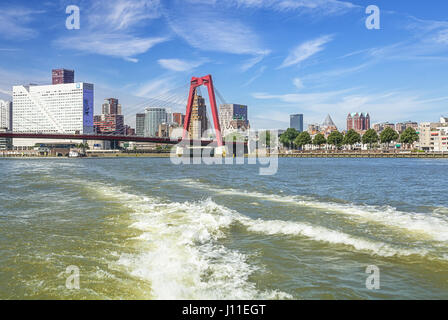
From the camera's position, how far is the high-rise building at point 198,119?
113 m

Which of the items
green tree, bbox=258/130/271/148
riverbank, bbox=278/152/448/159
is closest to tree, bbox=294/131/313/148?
green tree, bbox=258/130/271/148

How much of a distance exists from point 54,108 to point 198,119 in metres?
51.6

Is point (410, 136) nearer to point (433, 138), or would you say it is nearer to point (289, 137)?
point (433, 138)

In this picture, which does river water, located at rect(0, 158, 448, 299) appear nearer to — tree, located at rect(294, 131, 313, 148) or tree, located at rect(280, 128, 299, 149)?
tree, located at rect(294, 131, 313, 148)

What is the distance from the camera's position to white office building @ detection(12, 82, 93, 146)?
381 feet

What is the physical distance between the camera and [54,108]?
12312 cm

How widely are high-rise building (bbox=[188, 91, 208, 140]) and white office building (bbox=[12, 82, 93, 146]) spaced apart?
3672 cm

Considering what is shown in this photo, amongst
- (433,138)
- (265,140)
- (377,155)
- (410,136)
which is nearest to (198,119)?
(265,140)

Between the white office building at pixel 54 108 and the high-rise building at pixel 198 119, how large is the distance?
120ft

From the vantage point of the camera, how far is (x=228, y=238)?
18.6 feet

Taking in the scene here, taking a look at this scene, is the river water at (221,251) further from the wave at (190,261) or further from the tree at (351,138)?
the tree at (351,138)
